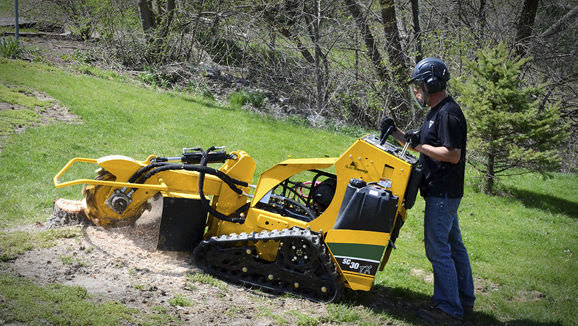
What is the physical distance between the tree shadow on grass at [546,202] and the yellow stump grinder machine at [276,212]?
6.87 m

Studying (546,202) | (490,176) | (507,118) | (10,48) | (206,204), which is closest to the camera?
(206,204)

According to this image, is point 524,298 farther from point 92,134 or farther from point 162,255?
point 92,134

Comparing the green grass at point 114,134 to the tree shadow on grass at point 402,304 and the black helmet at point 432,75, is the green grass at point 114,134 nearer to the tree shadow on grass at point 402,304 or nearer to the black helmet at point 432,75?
the tree shadow on grass at point 402,304

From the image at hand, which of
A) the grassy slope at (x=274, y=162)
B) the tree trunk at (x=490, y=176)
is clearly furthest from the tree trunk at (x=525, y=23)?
the tree trunk at (x=490, y=176)

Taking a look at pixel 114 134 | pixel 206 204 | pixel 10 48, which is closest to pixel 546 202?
pixel 206 204

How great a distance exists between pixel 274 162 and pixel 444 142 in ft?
19.2

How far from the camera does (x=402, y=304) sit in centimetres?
568

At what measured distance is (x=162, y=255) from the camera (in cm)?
582

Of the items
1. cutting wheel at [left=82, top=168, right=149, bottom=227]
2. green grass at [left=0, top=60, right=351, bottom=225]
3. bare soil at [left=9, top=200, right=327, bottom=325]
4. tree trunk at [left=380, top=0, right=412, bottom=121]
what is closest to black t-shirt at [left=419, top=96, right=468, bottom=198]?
bare soil at [left=9, top=200, right=327, bottom=325]

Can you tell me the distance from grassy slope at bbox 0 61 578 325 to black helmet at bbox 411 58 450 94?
219cm

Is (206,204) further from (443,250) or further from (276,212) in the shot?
(443,250)

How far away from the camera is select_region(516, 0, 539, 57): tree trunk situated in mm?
15406

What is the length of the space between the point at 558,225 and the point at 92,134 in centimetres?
861

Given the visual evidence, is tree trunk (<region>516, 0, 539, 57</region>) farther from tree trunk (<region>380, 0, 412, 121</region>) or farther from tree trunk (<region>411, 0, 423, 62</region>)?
tree trunk (<region>380, 0, 412, 121</region>)
